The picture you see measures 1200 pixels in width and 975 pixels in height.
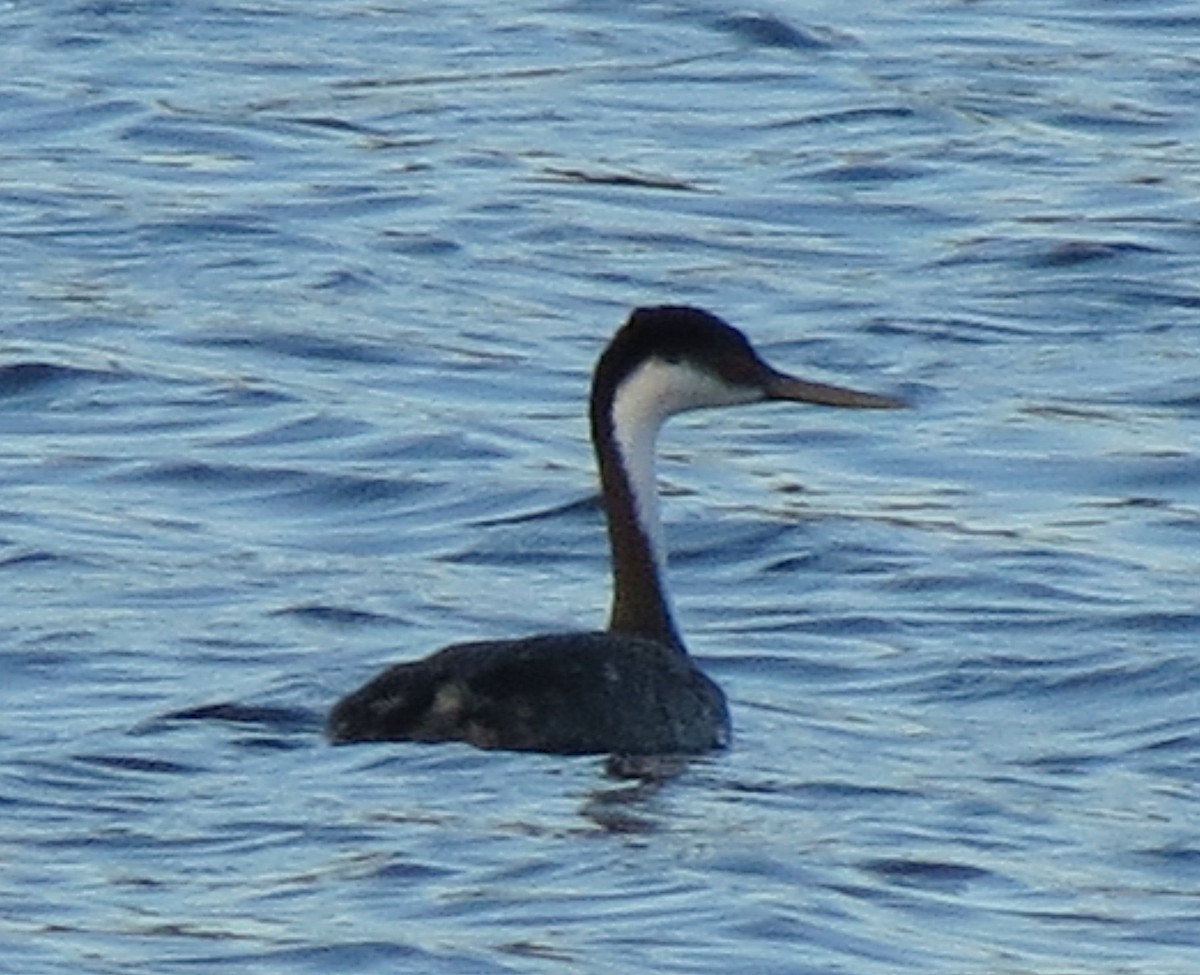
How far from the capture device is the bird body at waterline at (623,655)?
1212 cm

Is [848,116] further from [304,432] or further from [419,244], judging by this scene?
[304,432]

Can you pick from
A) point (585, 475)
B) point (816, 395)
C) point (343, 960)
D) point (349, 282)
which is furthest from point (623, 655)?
point (349, 282)

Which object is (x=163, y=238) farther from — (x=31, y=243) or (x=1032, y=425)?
(x=1032, y=425)

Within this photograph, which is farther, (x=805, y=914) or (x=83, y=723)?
(x=83, y=723)

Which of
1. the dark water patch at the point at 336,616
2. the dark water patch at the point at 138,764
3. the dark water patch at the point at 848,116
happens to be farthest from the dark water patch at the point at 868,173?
the dark water patch at the point at 138,764

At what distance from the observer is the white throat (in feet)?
43.5

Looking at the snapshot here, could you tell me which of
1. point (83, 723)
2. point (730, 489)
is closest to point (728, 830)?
point (83, 723)

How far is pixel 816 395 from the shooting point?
13.5 meters

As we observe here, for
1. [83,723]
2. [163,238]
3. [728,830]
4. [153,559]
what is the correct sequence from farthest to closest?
1. [163,238]
2. [153,559]
3. [83,723]
4. [728,830]

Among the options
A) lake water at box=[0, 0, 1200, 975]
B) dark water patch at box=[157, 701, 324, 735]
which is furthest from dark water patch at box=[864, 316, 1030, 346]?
dark water patch at box=[157, 701, 324, 735]

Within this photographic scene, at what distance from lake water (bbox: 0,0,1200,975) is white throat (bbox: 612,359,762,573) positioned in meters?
0.57

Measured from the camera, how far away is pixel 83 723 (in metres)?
12.8

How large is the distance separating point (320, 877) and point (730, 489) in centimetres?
545

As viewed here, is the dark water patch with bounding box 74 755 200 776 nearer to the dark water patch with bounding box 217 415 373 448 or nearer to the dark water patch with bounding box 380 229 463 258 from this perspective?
the dark water patch with bounding box 217 415 373 448
